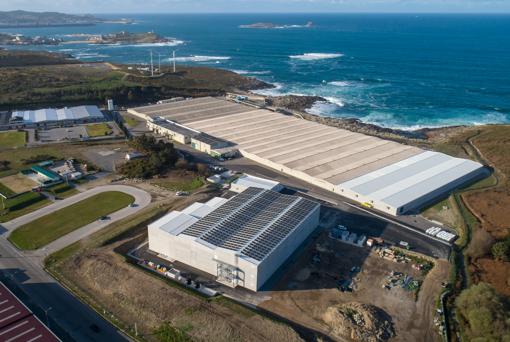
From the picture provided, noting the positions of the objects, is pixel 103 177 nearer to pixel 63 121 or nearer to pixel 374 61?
pixel 63 121

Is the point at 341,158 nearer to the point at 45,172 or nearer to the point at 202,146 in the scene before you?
the point at 202,146

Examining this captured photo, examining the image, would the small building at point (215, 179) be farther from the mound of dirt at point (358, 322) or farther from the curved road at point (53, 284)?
the mound of dirt at point (358, 322)

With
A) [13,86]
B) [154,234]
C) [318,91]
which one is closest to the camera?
[154,234]

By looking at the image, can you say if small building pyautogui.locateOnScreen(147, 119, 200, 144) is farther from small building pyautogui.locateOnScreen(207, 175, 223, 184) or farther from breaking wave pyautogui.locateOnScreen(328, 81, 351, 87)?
breaking wave pyautogui.locateOnScreen(328, 81, 351, 87)

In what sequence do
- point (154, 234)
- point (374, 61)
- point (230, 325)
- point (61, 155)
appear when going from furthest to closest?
point (374, 61), point (61, 155), point (154, 234), point (230, 325)

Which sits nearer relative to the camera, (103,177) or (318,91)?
(103,177)

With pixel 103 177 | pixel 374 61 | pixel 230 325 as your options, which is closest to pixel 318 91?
pixel 374 61

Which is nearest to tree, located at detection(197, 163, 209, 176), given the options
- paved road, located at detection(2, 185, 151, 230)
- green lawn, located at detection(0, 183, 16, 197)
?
paved road, located at detection(2, 185, 151, 230)

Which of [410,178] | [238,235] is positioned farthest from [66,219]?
[410,178]
